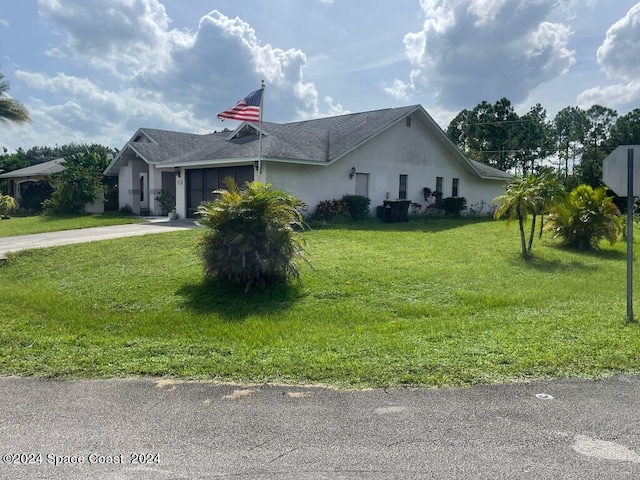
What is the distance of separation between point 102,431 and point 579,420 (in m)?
3.54

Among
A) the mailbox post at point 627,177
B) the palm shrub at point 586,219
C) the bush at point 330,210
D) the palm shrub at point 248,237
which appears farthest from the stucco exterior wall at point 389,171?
the mailbox post at point 627,177

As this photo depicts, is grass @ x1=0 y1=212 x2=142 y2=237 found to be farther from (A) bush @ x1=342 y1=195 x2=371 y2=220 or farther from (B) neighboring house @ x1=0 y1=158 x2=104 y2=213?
(A) bush @ x1=342 y1=195 x2=371 y2=220

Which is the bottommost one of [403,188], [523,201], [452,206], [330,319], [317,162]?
[330,319]

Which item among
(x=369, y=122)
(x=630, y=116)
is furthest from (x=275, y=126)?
(x=630, y=116)

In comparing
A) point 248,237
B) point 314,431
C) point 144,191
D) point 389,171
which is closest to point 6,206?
point 144,191

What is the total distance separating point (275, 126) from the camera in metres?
23.0

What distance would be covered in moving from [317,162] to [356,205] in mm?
2607

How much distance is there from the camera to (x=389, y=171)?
22.1 metres

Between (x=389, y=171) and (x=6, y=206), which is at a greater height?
(x=389, y=171)

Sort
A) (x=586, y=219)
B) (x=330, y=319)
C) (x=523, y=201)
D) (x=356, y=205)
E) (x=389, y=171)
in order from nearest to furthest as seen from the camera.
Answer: (x=330, y=319), (x=523, y=201), (x=586, y=219), (x=356, y=205), (x=389, y=171)

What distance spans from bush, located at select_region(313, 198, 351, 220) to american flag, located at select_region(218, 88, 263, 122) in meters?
5.82

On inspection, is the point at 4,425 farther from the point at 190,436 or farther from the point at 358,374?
the point at 358,374

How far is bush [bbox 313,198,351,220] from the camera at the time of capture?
61.7 ft

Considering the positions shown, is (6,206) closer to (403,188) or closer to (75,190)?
(75,190)
